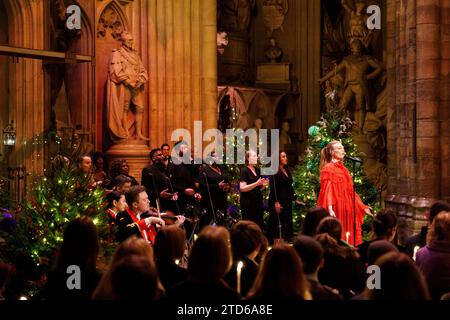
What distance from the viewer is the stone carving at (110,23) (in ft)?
48.6

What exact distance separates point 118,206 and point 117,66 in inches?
237

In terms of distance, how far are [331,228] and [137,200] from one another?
7.19 feet

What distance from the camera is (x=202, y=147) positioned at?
15.3m

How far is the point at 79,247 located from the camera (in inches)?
200

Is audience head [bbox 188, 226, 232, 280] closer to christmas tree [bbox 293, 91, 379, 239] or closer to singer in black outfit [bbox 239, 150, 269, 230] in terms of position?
singer in black outfit [bbox 239, 150, 269, 230]

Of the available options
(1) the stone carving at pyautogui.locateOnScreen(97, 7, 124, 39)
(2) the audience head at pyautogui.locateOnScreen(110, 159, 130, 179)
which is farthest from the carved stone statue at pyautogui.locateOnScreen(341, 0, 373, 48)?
(2) the audience head at pyautogui.locateOnScreen(110, 159, 130, 179)

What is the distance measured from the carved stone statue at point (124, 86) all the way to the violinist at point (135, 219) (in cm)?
687

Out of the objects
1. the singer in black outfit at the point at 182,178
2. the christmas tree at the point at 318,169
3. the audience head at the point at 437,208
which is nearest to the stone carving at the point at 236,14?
the christmas tree at the point at 318,169

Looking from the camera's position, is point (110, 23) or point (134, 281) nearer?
point (134, 281)

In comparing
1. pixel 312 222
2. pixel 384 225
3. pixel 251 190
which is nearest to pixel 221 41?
pixel 251 190

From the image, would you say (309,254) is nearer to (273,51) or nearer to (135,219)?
(135,219)

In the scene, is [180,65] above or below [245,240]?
above

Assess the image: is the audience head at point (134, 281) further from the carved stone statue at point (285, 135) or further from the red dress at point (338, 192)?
the carved stone statue at point (285, 135)

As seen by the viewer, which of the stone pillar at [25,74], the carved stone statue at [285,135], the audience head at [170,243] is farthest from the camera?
the carved stone statue at [285,135]
